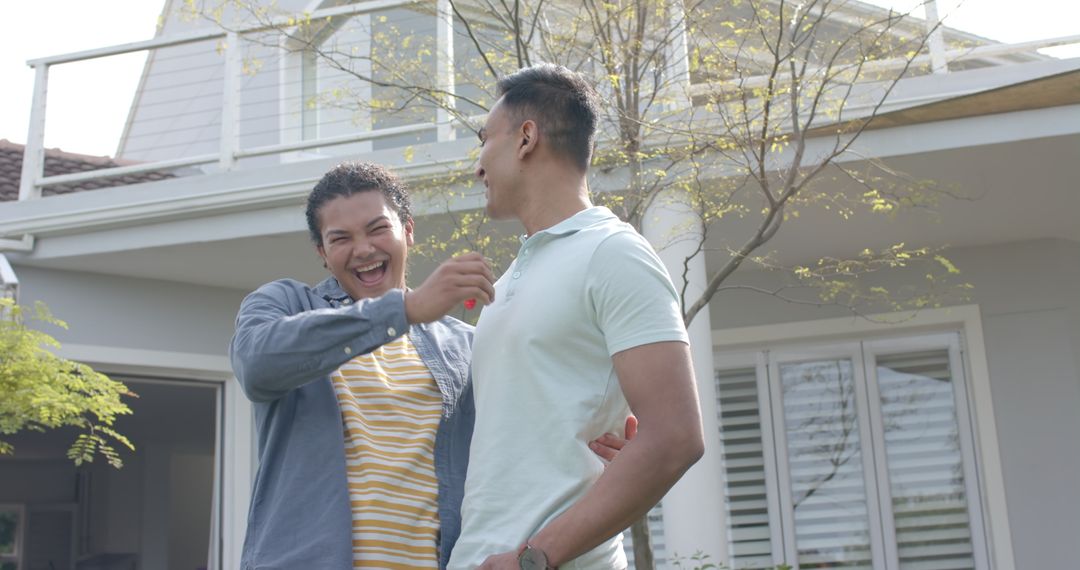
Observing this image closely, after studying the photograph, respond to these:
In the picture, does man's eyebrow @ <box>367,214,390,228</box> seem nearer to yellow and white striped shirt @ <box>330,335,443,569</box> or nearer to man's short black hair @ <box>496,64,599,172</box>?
yellow and white striped shirt @ <box>330,335,443,569</box>

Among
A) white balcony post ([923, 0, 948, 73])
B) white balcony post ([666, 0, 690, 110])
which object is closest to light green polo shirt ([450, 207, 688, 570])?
white balcony post ([666, 0, 690, 110])

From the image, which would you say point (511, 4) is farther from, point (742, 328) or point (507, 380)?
point (507, 380)

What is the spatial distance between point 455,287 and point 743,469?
6147 millimetres

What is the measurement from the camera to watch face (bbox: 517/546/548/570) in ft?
5.63

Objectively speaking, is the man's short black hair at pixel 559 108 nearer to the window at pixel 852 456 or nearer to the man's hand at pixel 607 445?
the man's hand at pixel 607 445

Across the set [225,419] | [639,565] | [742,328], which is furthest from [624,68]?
[225,419]

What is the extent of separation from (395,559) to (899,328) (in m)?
5.93

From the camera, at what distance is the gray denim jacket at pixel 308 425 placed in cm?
204

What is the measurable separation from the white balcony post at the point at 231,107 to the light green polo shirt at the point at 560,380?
549cm

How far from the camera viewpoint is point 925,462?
24.5 ft

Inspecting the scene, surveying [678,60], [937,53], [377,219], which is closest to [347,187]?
[377,219]

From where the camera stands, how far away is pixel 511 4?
19.0 ft

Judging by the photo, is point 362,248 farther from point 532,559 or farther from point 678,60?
point 678,60

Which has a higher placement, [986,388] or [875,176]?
[875,176]
